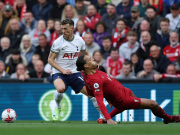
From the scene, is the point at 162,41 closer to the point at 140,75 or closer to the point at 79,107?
the point at 140,75

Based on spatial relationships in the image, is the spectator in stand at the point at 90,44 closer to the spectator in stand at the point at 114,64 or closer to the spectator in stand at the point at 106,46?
the spectator in stand at the point at 106,46

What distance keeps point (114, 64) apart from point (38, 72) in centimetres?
246

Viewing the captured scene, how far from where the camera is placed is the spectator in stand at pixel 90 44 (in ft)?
39.8

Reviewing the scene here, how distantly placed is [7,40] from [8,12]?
156 cm

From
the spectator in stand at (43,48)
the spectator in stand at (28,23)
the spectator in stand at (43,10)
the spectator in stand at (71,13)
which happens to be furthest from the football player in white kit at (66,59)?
the spectator in stand at (43,10)

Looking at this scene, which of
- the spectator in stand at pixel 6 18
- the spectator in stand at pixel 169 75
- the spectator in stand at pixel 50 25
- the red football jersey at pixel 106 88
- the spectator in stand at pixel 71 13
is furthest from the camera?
the spectator in stand at pixel 6 18

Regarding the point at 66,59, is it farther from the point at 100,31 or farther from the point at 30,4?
the point at 30,4

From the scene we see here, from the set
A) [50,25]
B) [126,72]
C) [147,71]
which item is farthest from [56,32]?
[147,71]

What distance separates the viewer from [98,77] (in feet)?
24.0

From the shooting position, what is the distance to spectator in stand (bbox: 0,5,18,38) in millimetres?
14362

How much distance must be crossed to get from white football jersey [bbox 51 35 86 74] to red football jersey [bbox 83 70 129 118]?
1633mm

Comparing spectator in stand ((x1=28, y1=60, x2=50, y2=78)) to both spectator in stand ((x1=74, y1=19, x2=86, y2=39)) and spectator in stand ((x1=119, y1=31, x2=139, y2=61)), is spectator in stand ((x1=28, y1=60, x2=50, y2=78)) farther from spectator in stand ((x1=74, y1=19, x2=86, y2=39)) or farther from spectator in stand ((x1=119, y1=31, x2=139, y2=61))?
spectator in stand ((x1=119, y1=31, x2=139, y2=61))

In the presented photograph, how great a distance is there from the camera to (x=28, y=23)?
14.3m

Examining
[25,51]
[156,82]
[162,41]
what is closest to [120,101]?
[156,82]
